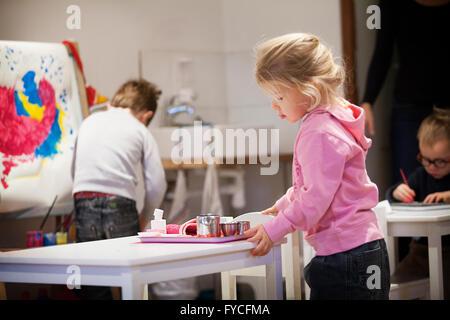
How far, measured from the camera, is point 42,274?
3.72 ft

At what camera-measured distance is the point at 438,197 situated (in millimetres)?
2029

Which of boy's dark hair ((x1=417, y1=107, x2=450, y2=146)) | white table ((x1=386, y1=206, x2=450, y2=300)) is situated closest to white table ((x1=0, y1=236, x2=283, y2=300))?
white table ((x1=386, y1=206, x2=450, y2=300))

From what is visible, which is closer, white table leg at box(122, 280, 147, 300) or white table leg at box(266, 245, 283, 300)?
white table leg at box(122, 280, 147, 300)

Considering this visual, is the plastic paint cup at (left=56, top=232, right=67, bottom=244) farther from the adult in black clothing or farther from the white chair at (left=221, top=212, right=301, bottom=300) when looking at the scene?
the adult in black clothing

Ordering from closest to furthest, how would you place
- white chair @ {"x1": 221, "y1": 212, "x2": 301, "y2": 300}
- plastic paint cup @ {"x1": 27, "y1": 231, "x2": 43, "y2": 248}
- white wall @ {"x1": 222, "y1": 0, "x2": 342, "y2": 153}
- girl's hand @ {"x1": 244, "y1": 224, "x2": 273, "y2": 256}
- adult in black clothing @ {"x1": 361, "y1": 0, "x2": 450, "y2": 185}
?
girl's hand @ {"x1": 244, "y1": 224, "x2": 273, "y2": 256} → white chair @ {"x1": 221, "y1": 212, "x2": 301, "y2": 300} → plastic paint cup @ {"x1": 27, "y1": 231, "x2": 43, "y2": 248} → adult in black clothing @ {"x1": 361, "y1": 0, "x2": 450, "y2": 185} → white wall @ {"x1": 222, "y1": 0, "x2": 342, "y2": 153}

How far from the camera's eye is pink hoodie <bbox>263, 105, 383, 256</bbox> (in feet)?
3.92

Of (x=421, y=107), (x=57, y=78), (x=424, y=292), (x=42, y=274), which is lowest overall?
(x=424, y=292)

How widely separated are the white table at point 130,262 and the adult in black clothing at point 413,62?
156 cm

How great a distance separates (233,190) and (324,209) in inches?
71.2

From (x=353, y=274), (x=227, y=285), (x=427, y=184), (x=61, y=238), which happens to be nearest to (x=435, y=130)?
(x=427, y=184)
